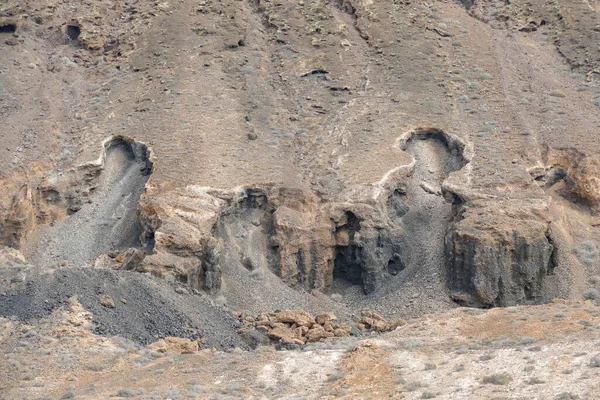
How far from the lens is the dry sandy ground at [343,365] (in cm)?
1692

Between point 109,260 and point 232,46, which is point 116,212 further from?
point 232,46

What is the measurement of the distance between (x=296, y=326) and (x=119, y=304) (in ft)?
17.7

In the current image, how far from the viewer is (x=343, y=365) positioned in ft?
63.4

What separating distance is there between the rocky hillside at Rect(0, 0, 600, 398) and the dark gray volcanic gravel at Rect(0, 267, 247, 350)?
8 centimetres

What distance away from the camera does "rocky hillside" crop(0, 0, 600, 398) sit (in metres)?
31.5

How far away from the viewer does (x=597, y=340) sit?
18172 mm

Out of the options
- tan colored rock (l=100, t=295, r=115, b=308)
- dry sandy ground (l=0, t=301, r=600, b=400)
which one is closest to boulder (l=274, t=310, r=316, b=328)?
dry sandy ground (l=0, t=301, r=600, b=400)

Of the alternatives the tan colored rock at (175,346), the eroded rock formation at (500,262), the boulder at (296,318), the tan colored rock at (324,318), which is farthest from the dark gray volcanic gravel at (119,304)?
the eroded rock formation at (500,262)

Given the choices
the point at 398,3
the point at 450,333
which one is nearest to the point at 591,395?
the point at 450,333

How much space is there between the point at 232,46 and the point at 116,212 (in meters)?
11.8

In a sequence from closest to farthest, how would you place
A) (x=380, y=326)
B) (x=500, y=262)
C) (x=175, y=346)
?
(x=175, y=346)
(x=380, y=326)
(x=500, y=262)

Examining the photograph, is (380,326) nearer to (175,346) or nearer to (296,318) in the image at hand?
(296,318)

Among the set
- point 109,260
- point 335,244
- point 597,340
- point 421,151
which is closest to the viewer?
point 597,340

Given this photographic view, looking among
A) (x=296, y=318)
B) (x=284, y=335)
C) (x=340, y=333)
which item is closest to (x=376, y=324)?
(x=340, y=333)
